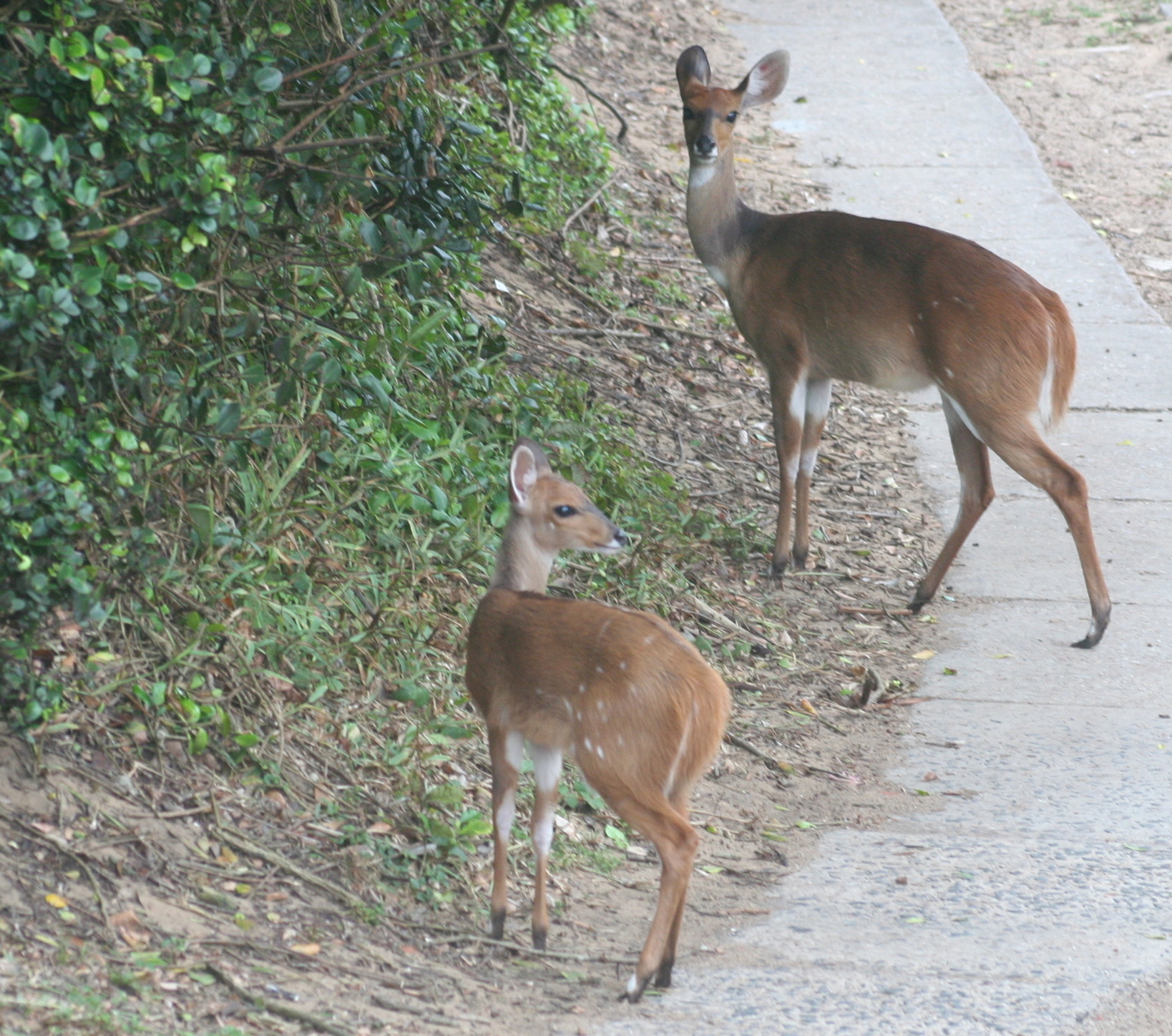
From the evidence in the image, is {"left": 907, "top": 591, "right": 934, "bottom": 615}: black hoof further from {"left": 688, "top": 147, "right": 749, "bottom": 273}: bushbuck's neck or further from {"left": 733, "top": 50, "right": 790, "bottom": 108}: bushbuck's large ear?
{"left": 733, "top": 50, "right": 790, "bottom": 108}: bushbuck's large ear

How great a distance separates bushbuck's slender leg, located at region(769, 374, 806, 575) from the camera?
716 cm

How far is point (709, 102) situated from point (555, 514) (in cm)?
373

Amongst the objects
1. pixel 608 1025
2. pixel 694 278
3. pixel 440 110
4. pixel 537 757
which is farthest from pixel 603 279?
pixel 608 1025

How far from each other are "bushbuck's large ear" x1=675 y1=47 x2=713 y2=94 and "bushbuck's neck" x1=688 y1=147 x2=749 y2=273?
0.47 m

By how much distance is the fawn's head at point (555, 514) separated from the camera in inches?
181

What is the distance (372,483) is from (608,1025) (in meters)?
2.43

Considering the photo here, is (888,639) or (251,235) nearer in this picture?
(251,235)

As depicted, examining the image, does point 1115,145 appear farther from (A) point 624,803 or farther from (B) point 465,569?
(A) point 624,803

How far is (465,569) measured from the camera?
5.65 m

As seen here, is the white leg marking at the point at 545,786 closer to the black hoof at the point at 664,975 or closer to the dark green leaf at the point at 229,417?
the black hoof at the point at 664,975

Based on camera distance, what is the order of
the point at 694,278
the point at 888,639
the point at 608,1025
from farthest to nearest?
1. the point at 694,278
2. the point at 888,639
3. the point at 608,1025

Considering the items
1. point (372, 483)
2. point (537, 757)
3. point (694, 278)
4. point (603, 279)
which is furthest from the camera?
point (694, 278)

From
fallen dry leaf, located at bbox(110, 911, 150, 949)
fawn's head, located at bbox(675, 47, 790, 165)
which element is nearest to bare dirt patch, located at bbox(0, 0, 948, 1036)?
fallen dry leaf, located at bbox(110, 911, 150, 949)

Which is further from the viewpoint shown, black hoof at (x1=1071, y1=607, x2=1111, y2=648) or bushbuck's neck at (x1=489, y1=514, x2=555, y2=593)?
black hoof at (x1=1071, y1=607, x2=1111, y2=648)
